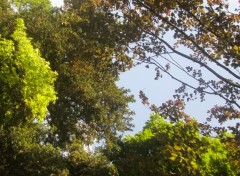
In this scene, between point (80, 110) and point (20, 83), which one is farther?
point (80, 110)

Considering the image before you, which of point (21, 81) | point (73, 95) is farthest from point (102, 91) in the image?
point (21, 81)

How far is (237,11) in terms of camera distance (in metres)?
5.93

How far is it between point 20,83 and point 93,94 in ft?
31.2

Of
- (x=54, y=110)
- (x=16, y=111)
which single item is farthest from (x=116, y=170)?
(x=54, y=110)

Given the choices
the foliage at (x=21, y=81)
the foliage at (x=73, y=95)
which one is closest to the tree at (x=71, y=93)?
the foliage at (x=73, y=95)

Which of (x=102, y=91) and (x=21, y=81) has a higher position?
(x=102, y=91)

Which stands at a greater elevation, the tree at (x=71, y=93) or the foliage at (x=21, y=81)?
the tree at (x=71, y=93)

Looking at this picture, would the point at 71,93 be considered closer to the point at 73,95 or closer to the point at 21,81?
the point at 73,95

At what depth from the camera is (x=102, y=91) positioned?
2256 cm

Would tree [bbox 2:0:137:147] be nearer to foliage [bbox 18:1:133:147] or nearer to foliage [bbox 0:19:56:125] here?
foliage [bbox 18:1:133:147]

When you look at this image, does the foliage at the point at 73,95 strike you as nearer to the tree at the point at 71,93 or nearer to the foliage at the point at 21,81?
the tree at the point at 71,93

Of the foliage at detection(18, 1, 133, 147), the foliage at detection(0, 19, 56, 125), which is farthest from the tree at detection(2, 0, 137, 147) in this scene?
the foliage at detection(0, 19, 56, 125)

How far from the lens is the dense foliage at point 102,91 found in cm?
544

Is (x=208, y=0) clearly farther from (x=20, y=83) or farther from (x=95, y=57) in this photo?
(x=20, y=83)
